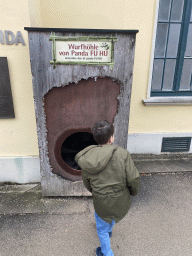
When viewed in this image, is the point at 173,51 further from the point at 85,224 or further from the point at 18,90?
the point at 85,224

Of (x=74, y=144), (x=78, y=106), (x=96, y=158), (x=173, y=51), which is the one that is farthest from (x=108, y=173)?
(x=173, y=51)

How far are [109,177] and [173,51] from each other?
3306mm

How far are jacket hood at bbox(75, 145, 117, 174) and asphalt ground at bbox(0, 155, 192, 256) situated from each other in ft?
4.03

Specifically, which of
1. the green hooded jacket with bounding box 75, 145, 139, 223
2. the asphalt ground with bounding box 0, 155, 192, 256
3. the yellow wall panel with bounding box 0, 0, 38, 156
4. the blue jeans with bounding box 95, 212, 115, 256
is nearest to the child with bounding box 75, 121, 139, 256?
the green hooded jacket with bounding box 75, 145, 139, 223

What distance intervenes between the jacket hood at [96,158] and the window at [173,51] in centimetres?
279

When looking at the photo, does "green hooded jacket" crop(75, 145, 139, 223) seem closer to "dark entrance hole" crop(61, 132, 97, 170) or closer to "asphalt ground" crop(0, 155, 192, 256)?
"asphalt ground" crop(0, 155, 192, 256)

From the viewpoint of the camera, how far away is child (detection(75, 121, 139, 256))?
168 centimetres

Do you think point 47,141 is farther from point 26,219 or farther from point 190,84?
point 190,84

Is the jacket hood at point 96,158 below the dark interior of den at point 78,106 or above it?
below

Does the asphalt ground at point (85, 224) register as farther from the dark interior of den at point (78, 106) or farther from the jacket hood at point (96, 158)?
the jacket hood at point (96, 158)

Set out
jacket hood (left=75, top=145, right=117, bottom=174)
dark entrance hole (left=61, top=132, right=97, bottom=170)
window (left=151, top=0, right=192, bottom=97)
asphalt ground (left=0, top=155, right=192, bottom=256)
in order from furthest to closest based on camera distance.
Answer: window (left=151, top=0, right=192, bottom=97), dark entrance hole (left=61, top=132, right=97, bottom=170), asphalt ground (left=0, top=155, right=192, bottom=256), jacket hood (left=75, top=145, right=117, bottom=174)

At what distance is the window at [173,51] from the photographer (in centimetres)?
367

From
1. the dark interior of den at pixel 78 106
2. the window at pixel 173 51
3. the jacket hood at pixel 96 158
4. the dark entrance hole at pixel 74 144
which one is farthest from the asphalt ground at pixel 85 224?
the window at pixel 173 51

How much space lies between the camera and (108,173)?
5.61 feet
